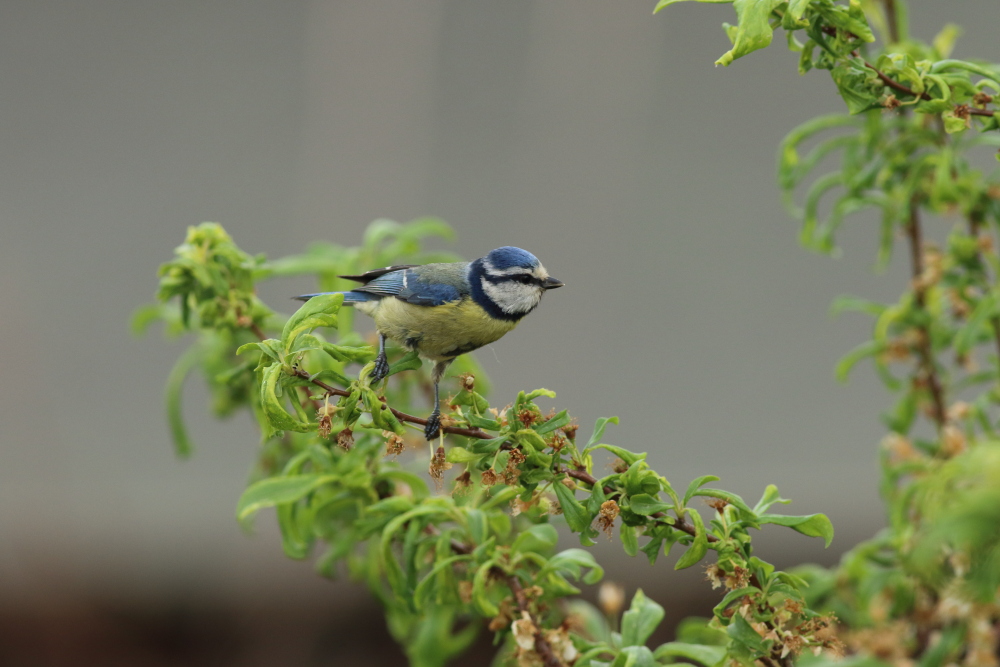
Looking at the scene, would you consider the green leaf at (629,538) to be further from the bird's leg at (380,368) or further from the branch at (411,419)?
the bird's leg at (380,368)

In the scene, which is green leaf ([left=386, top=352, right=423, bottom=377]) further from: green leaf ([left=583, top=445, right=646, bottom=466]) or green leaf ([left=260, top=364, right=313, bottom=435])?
green leaf ([left=583, top=445, right=646, bottom=466])

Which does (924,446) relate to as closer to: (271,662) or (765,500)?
(765,500)

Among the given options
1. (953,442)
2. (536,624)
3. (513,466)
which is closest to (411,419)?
(513,466)

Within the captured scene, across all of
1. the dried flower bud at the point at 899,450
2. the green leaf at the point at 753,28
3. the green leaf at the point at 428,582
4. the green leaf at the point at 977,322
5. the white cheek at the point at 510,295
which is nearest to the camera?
the green leaf at the point at 753,28

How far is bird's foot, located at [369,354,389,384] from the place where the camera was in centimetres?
179

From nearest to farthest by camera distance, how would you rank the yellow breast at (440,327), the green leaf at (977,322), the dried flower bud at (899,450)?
the green leaf at (977,322) < the dried flower bud at (899,450) < the yellow breast at (440,327)

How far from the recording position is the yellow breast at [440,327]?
93.9 inches

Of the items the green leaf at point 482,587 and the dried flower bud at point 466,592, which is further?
the dried flower bud at point 466,592

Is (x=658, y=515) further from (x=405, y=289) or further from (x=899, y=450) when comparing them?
(x=405, y=289)

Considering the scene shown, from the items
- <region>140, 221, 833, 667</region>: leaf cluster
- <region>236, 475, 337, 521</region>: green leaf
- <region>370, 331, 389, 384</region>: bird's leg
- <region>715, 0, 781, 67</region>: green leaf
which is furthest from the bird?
<region>715, 0, 781, 67</region>: green leaf

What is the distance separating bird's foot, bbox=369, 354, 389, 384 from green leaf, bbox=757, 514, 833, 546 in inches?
29.9

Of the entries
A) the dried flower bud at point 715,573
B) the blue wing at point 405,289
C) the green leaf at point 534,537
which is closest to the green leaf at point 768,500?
the dried flower bud at point 715,573

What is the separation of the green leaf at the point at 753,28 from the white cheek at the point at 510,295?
4.09ft

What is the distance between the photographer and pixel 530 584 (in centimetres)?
167
